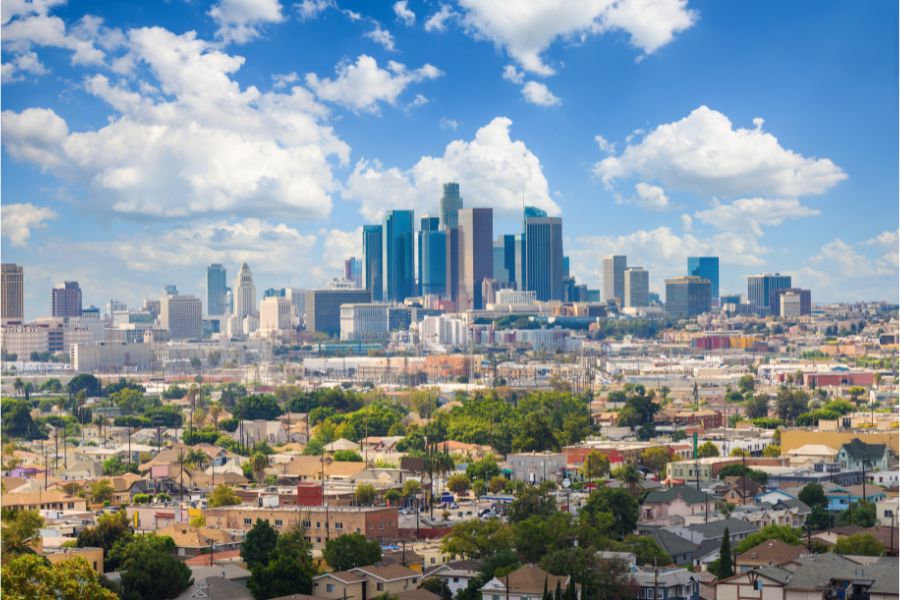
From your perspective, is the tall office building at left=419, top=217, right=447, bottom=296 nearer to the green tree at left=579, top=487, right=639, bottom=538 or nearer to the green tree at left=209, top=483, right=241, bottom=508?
the green tree at left=209, top=483, right=241, bottom=508

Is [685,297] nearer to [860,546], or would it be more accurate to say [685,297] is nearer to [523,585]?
[860,546]

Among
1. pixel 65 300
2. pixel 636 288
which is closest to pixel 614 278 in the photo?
pixel 636 288

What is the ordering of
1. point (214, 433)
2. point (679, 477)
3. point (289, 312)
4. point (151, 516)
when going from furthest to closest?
point (289, 312)
point (214, 433)
point (679, 477)
point (151, 516)

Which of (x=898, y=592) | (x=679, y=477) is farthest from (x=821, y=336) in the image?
(x=898, y=592)

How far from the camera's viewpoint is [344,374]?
3253 inches

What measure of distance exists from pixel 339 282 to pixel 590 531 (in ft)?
397

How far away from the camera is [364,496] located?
1033 inches

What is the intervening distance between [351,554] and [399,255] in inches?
4784

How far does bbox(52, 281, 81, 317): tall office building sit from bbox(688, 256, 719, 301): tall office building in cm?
4753

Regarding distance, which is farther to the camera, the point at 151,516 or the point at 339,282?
the point at 339,282

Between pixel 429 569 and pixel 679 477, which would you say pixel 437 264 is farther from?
pixel 429 569

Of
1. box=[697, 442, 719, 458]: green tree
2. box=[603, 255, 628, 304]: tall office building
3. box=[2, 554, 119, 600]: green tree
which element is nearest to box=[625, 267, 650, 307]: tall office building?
box=[603, 255, 628, 304]: tall office building

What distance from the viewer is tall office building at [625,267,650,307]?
141000 mm

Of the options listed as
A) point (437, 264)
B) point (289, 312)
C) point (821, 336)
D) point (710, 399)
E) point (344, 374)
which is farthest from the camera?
point (437, 264)
